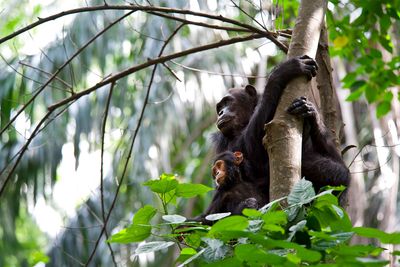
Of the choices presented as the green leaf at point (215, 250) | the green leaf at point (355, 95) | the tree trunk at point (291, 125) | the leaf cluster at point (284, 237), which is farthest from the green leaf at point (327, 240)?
the green leaf at point (355, 95)

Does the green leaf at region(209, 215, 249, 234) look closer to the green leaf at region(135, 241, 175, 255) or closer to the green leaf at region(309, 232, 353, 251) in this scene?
the green leaf at region(309, 232, 353, 251)

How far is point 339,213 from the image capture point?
86.7 inches

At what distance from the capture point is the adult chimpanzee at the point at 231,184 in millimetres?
4387

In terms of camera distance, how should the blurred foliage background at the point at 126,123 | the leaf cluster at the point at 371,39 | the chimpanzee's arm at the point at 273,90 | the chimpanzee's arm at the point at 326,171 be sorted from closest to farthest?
1. the chimpanzee's arm at the point at 273,90
2. the chimpanzee's arm at the point at 326,171
3. the leaf cluster at the point at 371,39
4. the blurred foliage background at the point at 126,123

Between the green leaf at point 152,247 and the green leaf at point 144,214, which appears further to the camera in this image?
the green leaf at point 144,214

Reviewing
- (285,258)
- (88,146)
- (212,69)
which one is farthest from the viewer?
(212,69)

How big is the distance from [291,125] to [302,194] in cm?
83

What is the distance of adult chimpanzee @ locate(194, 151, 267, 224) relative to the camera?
4.39 meters

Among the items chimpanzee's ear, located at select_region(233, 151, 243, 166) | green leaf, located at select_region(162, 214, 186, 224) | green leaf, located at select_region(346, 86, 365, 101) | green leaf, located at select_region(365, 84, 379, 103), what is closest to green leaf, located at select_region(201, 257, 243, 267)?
green leaf, located at select_region(162, 214, 186, 224)

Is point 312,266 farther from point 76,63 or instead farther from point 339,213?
point 76,63

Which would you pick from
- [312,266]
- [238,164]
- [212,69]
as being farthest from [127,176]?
[312,266]

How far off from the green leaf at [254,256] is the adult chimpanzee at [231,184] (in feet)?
7.75

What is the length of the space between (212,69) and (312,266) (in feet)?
21.3

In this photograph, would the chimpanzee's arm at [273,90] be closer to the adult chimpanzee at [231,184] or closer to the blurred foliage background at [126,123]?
the adult chimpanzee at [231,184]
